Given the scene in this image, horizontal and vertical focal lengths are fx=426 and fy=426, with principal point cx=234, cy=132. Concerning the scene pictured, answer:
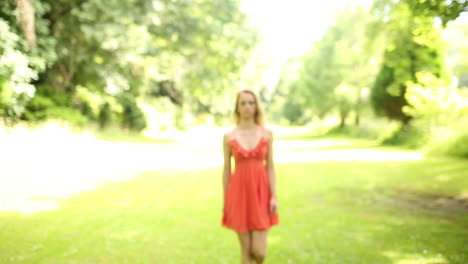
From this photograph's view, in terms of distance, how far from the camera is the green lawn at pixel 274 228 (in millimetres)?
5805

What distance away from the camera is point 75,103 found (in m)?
25.6

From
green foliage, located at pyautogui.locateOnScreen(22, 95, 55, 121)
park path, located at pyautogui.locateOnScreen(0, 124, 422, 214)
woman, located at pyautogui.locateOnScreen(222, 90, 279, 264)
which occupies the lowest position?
park path, located at pyautogui.locateOnScreen(0, 124, 422, 214)

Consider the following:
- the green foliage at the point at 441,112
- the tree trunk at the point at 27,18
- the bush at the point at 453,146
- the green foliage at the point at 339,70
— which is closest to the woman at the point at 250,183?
the tree trunk at the point at 27,18

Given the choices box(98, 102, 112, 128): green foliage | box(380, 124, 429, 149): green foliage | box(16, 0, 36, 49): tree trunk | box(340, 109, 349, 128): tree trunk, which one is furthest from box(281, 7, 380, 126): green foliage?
box(16, 0, 36, 49): tree trunk

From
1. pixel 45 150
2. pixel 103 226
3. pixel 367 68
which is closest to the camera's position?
pixel 103 226

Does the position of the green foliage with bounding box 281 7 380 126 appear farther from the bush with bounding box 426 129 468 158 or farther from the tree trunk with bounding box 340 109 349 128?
the bush with bounding box 426 129 468 158

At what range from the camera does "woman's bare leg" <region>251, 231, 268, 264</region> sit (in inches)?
164

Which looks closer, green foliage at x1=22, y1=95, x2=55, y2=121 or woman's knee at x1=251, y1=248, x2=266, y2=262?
woman's knee at x1=251, y1=248, x2=266, y2=262

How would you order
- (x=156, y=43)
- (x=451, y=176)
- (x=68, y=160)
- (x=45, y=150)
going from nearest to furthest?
(x=451, y=176), (x=68, y=160), (x=45, y=150), (x=156, y=43)

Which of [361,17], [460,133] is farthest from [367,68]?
[460,133]

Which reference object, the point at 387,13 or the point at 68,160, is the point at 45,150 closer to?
the point at 68,160

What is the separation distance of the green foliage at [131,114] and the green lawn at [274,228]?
18.2 metres

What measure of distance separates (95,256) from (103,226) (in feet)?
5.19

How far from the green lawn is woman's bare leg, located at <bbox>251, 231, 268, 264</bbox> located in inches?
59.3
